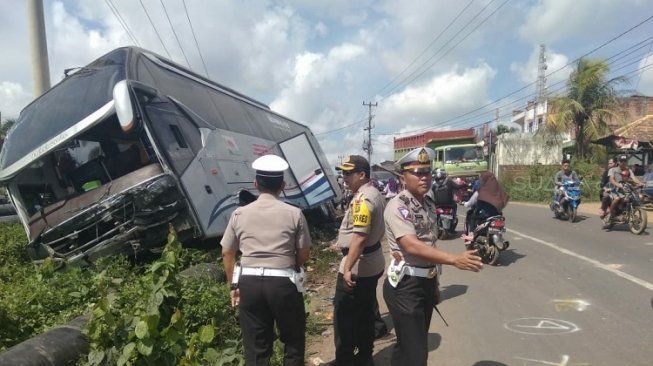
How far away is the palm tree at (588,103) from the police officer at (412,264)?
2226cm

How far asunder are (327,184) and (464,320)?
904 cm

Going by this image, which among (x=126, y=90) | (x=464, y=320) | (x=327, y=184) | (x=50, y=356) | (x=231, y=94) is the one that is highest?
(x=231, y=94)

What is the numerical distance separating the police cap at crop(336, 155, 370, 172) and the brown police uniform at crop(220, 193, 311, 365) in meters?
1.05

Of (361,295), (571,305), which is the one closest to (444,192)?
(571,305)

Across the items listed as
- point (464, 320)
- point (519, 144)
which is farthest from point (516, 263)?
point (519, 144)

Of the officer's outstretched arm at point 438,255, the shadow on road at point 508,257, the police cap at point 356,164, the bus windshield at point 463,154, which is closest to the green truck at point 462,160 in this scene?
the bus windshield at point 463,154

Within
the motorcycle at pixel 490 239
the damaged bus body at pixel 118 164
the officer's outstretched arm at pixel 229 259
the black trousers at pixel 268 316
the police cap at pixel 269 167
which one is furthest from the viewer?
the motorcycle at pixel 490 239

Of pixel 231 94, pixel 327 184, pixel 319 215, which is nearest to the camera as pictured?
pixel 231 94

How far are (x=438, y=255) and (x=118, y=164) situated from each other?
6609mm

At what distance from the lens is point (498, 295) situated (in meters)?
6.67

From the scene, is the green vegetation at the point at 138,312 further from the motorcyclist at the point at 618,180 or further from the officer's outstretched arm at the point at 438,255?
the motorcyclist at the point at 618,180

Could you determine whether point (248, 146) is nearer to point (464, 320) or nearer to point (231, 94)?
point (231, 94)

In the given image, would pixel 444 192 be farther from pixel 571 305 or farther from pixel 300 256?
pixel 300 256

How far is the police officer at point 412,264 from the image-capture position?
329 centimetres
